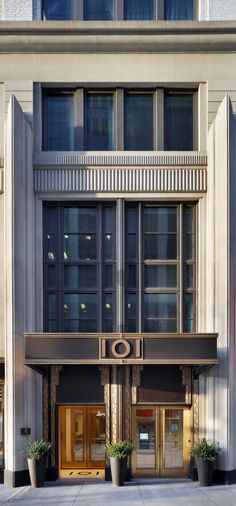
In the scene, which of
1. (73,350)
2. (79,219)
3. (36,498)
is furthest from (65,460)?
(79,219)

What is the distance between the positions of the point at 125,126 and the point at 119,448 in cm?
934

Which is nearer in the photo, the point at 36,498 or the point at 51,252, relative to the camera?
the point at 36,498

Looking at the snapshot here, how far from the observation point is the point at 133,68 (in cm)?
1415

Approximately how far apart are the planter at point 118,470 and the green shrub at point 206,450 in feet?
6.41

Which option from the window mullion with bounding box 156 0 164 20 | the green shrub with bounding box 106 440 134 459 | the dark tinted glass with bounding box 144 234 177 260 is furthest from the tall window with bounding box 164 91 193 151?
the green shrub with bounding box 106 440 134 459

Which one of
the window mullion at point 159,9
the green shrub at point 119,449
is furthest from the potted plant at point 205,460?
the window mullion at point 159,9

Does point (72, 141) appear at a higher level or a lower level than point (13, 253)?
higher

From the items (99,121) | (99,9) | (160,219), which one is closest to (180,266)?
(160,219)

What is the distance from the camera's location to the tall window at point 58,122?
47.4 feet

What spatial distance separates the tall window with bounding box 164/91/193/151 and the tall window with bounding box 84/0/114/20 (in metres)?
2.98

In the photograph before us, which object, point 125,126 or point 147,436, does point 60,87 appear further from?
point 147,436

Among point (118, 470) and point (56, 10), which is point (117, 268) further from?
point (56, 10)

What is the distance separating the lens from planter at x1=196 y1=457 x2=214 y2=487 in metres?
12.9

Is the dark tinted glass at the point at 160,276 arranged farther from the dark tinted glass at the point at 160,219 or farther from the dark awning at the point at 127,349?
the dark awning at the point at 127,349
